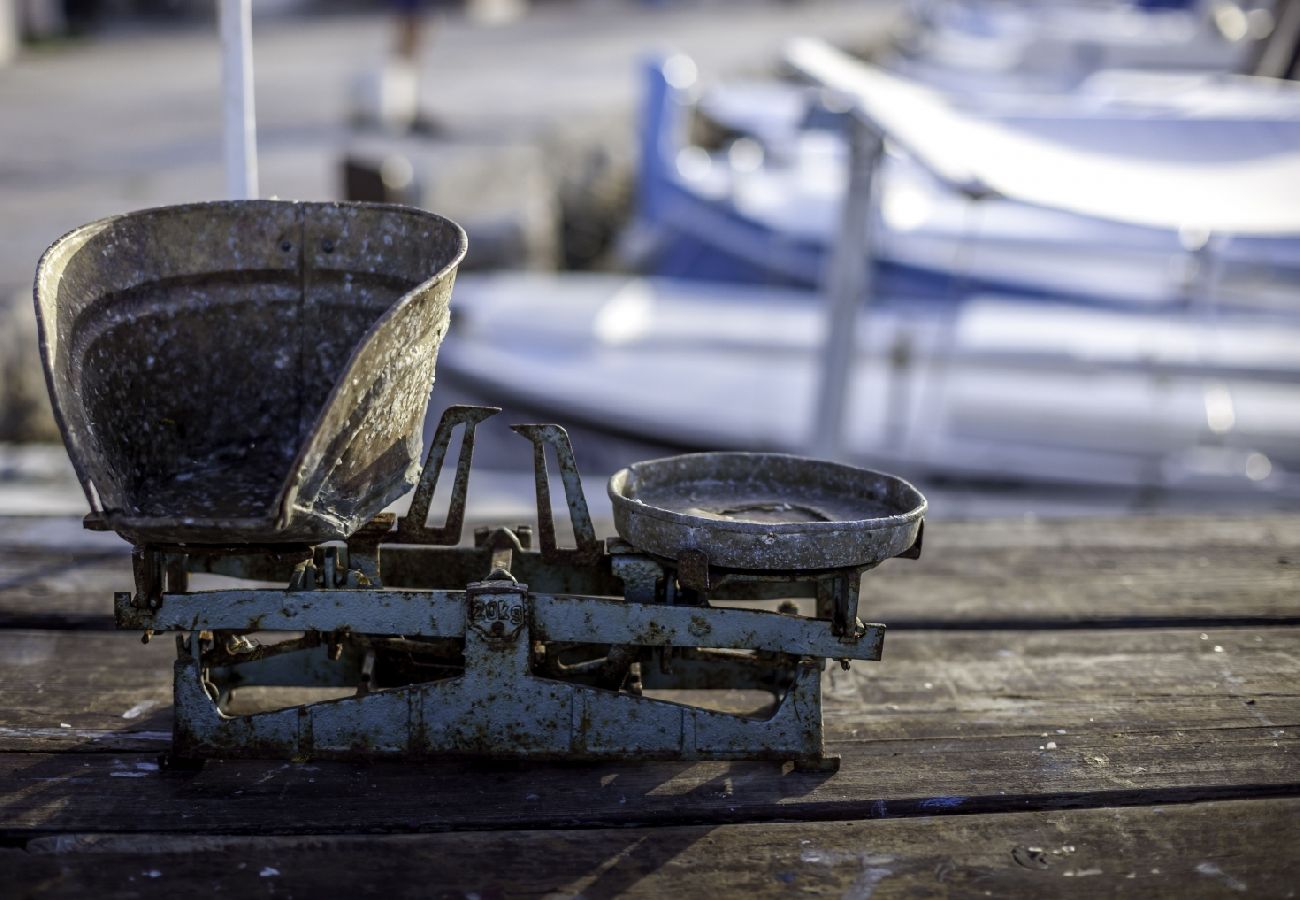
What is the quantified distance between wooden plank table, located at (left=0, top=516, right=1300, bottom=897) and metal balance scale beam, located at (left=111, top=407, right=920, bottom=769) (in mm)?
63

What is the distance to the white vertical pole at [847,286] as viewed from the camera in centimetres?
503

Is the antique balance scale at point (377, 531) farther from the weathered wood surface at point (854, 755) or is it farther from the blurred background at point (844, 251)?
the blurred background at point (844, 251)

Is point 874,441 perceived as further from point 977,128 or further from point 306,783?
point 306,783

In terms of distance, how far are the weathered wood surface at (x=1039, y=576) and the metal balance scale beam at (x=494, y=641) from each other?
0.74 metres

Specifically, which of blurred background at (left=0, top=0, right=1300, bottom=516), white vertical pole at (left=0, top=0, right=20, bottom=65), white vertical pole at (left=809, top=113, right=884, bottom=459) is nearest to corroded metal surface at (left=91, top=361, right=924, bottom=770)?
blurred background at (left=0, top=0, right=1300, bottom=516)

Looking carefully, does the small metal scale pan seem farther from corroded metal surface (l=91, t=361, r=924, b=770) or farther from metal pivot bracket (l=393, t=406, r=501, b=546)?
metal pivot bracket (l=393, t=406, r=501, b=546)

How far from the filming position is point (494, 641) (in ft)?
7.01

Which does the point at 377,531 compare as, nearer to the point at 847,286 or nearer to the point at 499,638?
the point at 499,638

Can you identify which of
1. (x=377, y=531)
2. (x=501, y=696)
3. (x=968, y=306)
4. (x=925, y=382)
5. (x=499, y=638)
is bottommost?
(x=925, y=382)

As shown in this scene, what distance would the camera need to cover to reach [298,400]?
2.52m

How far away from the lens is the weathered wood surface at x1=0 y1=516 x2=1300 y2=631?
2.92m

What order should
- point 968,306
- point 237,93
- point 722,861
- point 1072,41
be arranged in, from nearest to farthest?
point 722,861, point 237,93, point 968,306, point 1072,41

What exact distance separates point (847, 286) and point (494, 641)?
3333 millimetres

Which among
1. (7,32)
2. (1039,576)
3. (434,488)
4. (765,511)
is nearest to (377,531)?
(434,488)
